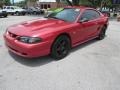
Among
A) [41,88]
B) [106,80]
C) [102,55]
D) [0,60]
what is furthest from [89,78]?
[0,60]

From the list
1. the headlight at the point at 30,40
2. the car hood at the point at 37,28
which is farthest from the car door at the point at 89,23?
the headlight at the point at 30,40

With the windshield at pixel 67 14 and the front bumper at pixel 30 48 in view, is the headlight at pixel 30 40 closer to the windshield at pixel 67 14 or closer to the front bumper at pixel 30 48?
the front bumper at pixel 30 48

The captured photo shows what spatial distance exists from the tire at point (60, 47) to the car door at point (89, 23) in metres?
0.89

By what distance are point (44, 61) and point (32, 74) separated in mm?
858

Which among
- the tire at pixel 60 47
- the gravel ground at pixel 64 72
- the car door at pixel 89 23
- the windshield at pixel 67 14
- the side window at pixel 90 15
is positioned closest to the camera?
the gravel ground at pixel 64 72

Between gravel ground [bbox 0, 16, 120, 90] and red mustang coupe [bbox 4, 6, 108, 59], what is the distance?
0.32 m

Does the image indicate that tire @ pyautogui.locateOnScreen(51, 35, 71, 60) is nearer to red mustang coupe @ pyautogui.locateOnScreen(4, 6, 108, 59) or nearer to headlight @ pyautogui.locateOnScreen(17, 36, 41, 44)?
red mustang coupe @ pyautogui.locateOnScreen(4, 6, 108, 59)

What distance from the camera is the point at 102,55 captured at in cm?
581

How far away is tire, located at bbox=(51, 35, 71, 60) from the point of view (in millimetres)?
5013

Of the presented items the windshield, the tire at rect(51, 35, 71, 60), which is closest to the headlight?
the tire at rect(51, 35, 71, 60)

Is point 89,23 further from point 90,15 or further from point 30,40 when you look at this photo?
point 30,40

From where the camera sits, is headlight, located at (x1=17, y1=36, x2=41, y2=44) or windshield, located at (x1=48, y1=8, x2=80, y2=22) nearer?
headlight, located at (x1=17, y1=36, x2=41, y2=44)

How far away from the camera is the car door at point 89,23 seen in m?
5.99

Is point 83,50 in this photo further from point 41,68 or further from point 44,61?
point 41,68
